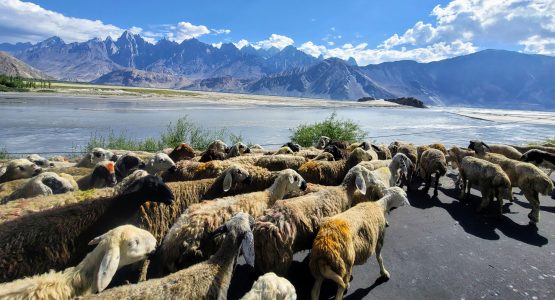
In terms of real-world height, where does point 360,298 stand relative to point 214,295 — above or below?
below

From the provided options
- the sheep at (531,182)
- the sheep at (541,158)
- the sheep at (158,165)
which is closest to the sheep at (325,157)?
the sheep at (158,165)

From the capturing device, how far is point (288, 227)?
580 cm

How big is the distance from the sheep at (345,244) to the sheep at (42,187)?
255 inches


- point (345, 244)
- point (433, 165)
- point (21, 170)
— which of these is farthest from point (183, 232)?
A: point (433, 165)

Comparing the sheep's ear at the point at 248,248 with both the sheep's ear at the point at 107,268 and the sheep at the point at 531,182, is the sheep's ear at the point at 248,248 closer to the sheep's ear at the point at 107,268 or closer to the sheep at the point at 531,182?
the sheep's ear at the point at 107,268

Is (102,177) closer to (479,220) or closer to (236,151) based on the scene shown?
(236,151)

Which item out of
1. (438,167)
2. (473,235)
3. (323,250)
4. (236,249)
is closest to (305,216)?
(323,250)

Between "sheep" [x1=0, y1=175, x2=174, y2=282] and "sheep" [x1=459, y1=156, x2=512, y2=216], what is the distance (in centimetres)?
848

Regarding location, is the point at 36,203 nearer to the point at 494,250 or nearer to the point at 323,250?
the point at 323,250

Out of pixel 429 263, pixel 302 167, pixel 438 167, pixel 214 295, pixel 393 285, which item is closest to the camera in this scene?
pixel 214 295

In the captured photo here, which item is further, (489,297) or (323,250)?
(489,297)

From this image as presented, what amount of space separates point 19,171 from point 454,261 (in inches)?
456

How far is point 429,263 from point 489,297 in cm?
125

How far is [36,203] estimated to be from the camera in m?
6.48
